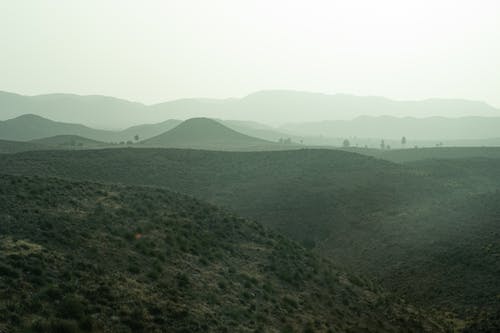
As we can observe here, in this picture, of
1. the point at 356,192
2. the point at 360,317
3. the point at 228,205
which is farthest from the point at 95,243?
the point at 356,192

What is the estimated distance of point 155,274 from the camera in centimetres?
2002

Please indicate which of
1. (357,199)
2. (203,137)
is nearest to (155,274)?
(357,199)

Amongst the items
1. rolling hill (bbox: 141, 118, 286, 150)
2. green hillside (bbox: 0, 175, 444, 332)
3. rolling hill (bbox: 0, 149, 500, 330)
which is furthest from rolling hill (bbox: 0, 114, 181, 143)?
green hillside (bbox: 0, 175, 444, 332)

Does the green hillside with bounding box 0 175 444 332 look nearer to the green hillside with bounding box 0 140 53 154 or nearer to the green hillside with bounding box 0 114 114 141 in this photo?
the green hillside with bounding box 0 140 53 154

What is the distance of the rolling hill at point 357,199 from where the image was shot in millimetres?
31922

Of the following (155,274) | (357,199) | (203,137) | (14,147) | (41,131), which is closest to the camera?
(155,274)

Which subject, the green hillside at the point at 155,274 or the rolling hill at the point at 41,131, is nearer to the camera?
the green hillside at the point at 155,274

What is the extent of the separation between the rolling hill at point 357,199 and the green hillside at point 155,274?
5412 mm

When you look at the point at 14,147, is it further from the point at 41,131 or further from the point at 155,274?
the point at 41,131

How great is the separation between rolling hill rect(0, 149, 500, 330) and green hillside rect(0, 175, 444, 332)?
5.41 m

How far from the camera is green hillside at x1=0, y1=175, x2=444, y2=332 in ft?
50.4

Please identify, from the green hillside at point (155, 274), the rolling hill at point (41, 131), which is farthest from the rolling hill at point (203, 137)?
the green hillside at point (155, 274)

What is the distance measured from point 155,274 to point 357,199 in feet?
120

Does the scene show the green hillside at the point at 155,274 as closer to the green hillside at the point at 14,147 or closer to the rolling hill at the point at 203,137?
the green hillside at the point at 14,147
